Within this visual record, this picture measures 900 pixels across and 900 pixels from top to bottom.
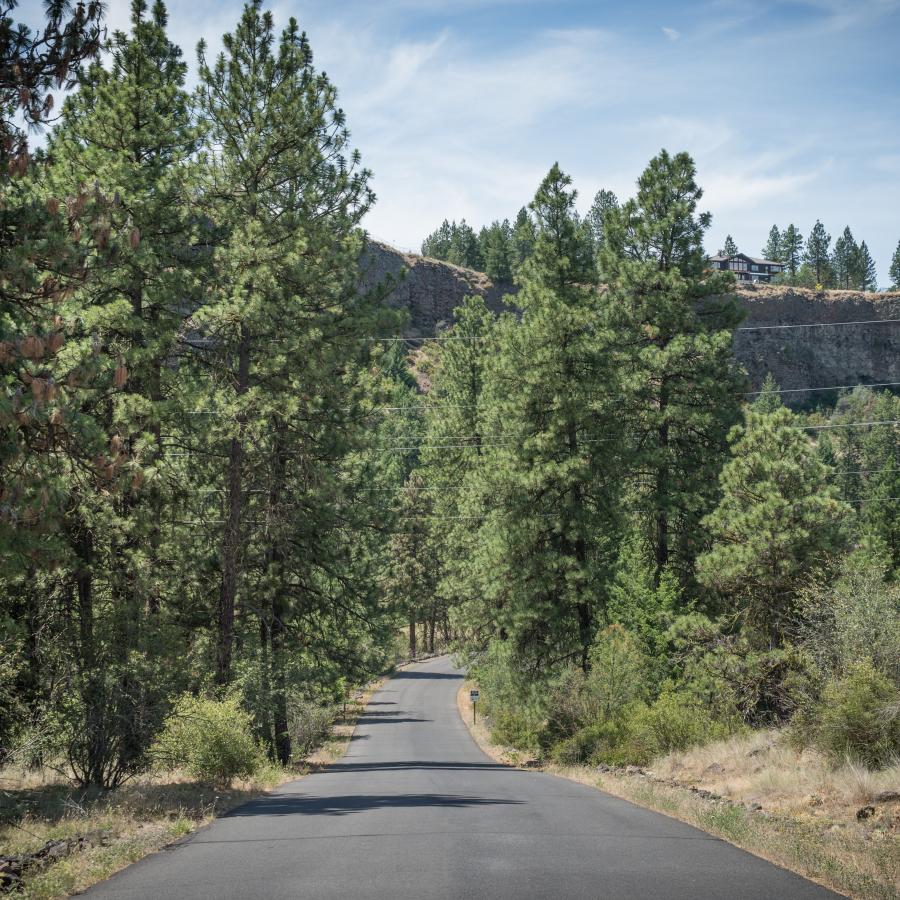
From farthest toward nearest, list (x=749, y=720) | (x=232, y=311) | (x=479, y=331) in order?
(x=479, y=331)
(x=749, y=720)
(x=232, y=311)

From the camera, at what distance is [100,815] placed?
11.5m

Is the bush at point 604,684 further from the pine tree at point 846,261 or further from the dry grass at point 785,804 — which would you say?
the pine tree at point 846,261

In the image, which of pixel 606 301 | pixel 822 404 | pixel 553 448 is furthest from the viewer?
pixel 822 404

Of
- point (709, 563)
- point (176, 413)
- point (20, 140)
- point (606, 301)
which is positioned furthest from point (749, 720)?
point (20, 140)

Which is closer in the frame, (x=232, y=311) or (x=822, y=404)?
(x=232, y=311)

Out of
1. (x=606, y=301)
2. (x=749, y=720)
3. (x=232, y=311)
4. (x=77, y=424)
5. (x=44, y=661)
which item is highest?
(x=606, y=301)

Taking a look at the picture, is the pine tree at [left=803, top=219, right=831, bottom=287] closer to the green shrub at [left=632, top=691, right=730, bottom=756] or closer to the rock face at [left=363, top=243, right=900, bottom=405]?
the rock face at [left=363, top=243, right=900, bottom=405]

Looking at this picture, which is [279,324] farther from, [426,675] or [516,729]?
[426,675]

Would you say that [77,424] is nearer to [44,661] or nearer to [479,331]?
[44,661]

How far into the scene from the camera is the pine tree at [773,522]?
2238 cm

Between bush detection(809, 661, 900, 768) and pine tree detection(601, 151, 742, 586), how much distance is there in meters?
12.4

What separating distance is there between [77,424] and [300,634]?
16.0 m

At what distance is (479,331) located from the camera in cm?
4366

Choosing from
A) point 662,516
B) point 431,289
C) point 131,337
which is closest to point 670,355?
point 662,516
